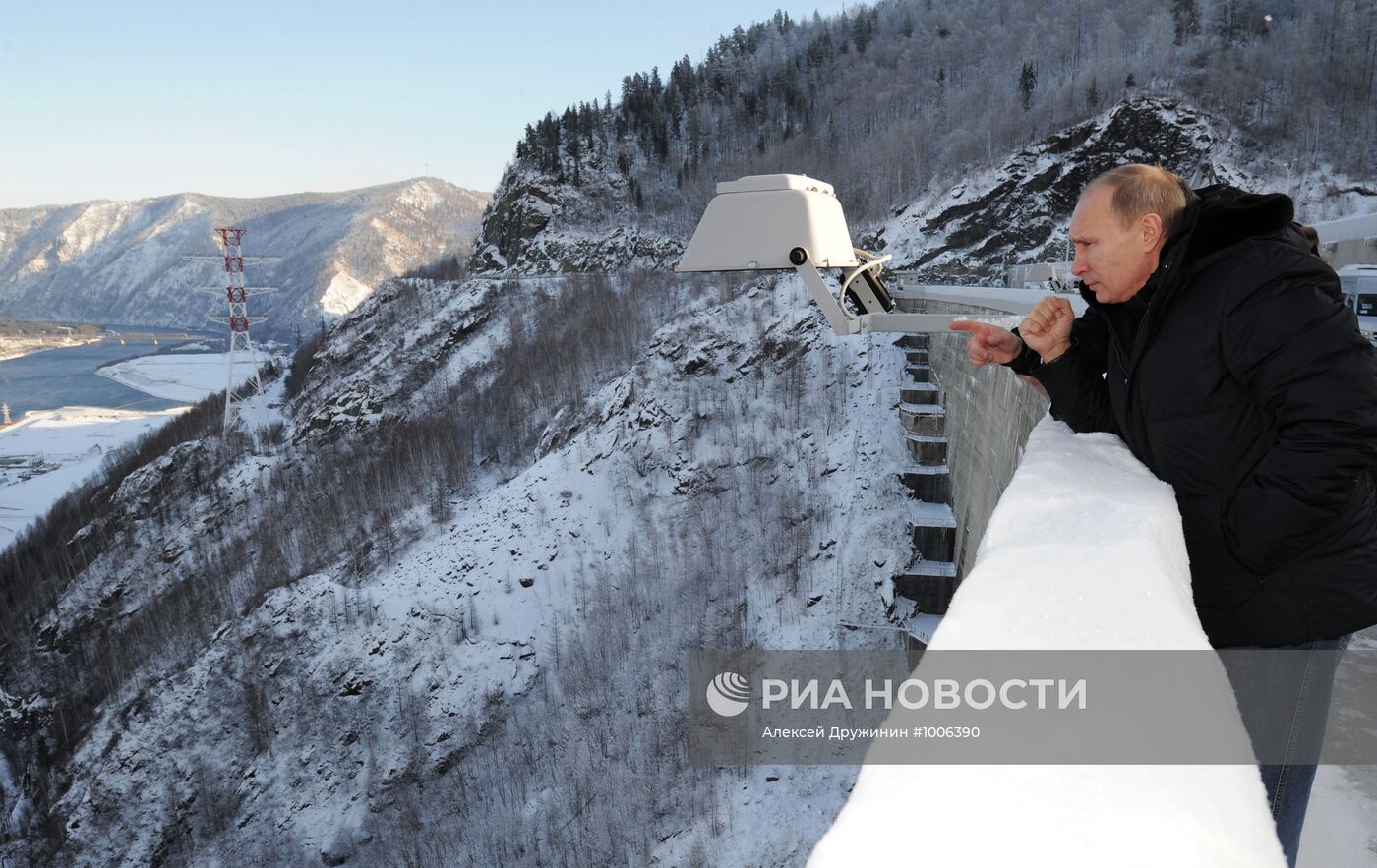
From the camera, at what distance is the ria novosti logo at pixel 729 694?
1295cm

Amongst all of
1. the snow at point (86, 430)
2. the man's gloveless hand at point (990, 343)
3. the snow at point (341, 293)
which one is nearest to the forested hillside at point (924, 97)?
the snow at point (86, 430)

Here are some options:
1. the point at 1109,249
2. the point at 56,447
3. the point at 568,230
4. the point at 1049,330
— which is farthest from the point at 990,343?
the point at 56,447

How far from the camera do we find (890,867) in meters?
0.91

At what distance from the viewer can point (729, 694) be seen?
13367mm

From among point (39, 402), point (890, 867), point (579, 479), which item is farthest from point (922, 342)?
point (39, 402)

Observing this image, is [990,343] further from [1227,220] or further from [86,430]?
[86,430]

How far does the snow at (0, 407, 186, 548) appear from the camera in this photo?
179ft

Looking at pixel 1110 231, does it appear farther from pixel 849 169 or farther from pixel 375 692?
pixel 849 169

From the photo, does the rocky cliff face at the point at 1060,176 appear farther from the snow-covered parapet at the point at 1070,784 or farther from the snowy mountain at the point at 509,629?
the snow-covered parapet at the point at 1070,784

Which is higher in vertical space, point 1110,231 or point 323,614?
point 1110,231

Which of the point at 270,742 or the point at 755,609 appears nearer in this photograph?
the point at 755,609

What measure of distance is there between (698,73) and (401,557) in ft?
278

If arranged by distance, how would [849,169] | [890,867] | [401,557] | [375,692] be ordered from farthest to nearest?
1. [849,169]
2. [401,557]
3. [375,692]
4. [890,867]

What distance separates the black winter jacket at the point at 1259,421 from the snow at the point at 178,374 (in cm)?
11655
